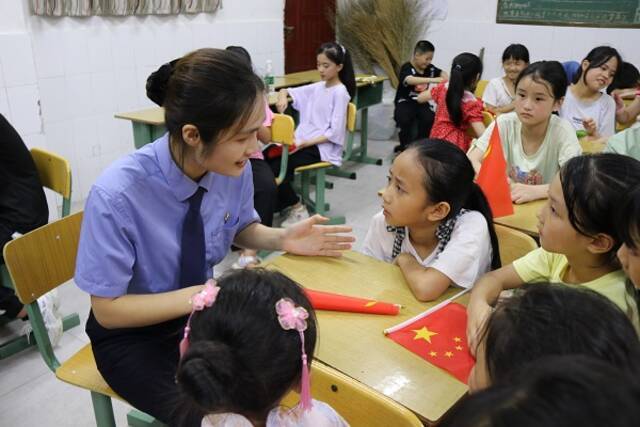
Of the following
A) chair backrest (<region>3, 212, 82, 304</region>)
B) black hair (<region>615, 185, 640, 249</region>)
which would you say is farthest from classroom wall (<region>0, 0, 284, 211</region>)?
black hair (<region>615, 185, 640, 249</region>)

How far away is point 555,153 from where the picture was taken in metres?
2.33

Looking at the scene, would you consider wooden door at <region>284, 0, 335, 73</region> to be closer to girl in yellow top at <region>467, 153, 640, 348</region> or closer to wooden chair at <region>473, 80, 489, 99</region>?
wooden chair at <region>473, 80, 489, 99</region>

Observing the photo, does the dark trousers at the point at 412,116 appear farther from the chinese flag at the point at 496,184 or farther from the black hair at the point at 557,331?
the black hair at the point at 557,331

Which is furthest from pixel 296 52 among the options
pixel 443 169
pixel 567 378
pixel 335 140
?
pixel 567 378

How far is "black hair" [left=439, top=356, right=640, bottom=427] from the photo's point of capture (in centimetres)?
41

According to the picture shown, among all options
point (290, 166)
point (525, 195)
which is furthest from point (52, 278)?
point (290, 166)

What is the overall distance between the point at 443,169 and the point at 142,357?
930mm

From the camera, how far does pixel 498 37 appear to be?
18.8ft

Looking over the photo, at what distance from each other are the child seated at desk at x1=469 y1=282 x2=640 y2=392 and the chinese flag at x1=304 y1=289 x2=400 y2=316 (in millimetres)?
551

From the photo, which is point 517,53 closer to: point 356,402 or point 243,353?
point 356,402

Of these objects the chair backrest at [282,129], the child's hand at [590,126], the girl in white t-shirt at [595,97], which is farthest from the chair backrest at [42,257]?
the girl in white t-shirt at [595,97]

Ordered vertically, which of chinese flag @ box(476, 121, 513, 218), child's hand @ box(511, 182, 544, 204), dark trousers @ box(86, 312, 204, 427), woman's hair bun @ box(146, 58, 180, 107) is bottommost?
dark trousers @ box(86, 312, 204, 427)

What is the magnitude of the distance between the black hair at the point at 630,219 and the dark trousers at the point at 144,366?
100cm

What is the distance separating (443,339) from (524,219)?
0.85 m
